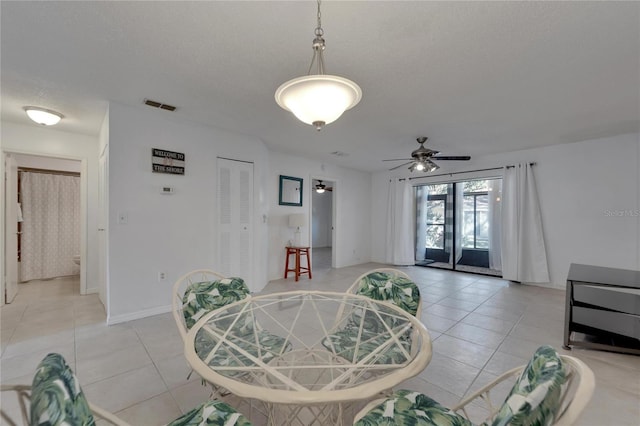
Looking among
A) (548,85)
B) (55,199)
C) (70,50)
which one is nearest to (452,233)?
(548,85)

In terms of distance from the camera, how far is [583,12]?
5.09 ft

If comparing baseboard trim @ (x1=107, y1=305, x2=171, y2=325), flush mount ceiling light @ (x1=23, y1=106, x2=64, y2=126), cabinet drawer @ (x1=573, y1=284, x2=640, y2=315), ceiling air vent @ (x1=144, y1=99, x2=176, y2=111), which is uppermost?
ceiling air vent @ (x1=144, y1=99, x2=176, y2=111)

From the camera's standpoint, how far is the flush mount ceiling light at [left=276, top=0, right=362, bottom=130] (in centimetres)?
128

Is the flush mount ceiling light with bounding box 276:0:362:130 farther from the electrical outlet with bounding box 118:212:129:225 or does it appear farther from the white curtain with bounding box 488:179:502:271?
the white curtain with bounding box 488:179:502:271

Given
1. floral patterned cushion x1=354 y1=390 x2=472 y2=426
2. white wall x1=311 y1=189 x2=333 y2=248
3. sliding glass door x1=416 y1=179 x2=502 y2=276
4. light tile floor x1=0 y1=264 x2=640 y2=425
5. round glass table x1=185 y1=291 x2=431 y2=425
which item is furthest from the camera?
white wall x1=311 y1=189 x2=333 y2=248

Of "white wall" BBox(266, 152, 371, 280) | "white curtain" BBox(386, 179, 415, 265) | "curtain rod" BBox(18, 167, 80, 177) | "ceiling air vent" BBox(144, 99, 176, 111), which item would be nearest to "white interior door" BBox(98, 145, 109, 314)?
"ceiling air vent" BBox(144, 99, 176, 111)

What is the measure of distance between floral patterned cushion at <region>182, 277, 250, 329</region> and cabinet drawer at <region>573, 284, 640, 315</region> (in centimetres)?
314

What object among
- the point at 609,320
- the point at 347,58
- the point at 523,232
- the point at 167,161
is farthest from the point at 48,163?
the point at 523,232

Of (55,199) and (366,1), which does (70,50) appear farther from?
(55,199)

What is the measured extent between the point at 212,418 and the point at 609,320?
3404 millimetres

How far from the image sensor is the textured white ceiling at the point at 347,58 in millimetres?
1571

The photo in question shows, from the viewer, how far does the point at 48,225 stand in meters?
4.64

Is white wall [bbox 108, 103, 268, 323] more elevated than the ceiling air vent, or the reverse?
the ceiling air vent

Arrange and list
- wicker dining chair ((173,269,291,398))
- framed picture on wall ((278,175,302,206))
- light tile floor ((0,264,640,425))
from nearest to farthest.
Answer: wicker dining chair ((173,269,291,398))
light tile floor ((0,264,640,425))
framed picture on wall ((278,175,302,206))
